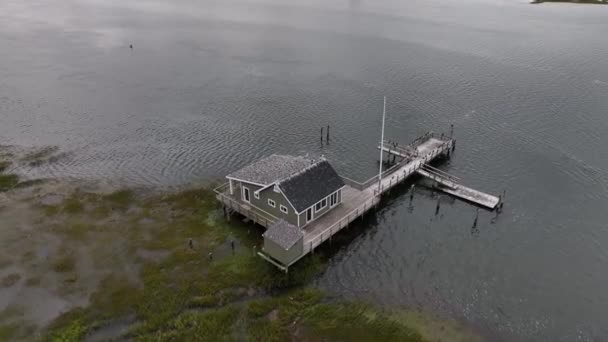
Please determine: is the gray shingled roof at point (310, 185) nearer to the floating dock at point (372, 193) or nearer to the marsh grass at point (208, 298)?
the floating dock at point (372, 193)

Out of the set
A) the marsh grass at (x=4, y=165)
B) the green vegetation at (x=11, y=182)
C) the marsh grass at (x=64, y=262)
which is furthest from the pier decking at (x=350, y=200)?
the marsh grass at (x=4, y=165)

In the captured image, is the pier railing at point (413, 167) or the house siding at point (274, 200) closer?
the house siding at point (274, 200)

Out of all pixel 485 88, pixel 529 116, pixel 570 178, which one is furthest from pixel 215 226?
pixel 485 88

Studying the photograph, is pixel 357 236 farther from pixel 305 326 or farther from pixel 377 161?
pixel 377 161

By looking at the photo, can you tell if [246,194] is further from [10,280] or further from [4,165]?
[4,165]

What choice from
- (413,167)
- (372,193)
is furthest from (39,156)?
(413,167)

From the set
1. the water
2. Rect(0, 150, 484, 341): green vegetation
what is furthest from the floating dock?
the water
